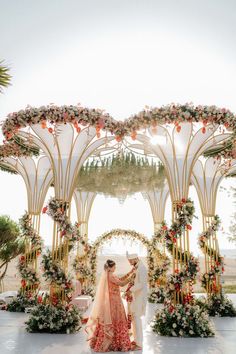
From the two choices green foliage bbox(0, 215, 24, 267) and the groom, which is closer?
the groom

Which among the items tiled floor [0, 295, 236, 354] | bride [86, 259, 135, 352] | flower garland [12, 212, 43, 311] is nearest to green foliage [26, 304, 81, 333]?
tiled floor [0, 295, 236, 354]

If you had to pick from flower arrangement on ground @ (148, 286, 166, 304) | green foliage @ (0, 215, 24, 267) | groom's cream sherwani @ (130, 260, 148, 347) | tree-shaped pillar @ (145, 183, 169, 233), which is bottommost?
flower arrangement on ground @ (148, 286, 166, 304)

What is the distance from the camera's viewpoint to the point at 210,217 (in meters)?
10.2

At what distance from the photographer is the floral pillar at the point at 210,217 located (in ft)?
31.4

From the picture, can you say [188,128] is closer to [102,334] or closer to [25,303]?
[102,334]

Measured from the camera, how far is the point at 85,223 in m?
14.5

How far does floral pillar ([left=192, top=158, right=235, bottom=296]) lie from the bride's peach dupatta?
4534 mm

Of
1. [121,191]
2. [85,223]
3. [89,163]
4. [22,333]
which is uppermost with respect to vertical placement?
[89,163]

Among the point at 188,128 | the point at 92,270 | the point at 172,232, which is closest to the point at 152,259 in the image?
the point at 92,270

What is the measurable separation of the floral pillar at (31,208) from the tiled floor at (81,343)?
2.60m

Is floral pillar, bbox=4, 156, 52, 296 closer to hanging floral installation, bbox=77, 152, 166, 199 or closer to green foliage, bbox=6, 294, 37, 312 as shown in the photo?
green foliage, bbox=6, 294, 37, 312

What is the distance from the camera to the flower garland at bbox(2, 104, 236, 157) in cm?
688

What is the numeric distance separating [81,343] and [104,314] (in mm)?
822

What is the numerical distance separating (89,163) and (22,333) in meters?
5.98
